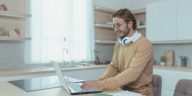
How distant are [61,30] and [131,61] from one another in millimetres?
2261

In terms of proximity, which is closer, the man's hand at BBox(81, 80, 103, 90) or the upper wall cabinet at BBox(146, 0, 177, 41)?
the man's hand at BBox(81, 80, 103, 90)

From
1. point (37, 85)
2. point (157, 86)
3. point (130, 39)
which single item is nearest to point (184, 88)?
point (157, 86)

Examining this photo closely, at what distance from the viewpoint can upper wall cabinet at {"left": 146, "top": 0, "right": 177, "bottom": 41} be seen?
11.9 ft

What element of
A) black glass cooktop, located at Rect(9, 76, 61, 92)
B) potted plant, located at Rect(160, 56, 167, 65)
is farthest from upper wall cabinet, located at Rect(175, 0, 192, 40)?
black glass cooktop, located at Rect(9, 76, 61, 92)

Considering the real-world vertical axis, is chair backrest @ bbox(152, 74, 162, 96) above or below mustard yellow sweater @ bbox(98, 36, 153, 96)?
below

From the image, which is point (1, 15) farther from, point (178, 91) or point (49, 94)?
point (178, 91)

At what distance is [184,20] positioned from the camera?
137 inches

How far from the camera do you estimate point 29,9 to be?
3426 millimetres

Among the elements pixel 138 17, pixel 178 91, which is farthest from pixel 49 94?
pixel 138 17

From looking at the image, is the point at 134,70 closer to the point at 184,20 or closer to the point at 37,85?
the point at 37,85

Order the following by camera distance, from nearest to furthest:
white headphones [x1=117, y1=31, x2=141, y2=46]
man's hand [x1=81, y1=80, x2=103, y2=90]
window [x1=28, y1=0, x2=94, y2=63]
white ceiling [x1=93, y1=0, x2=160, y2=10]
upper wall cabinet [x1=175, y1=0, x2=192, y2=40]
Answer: man's hand [x1=81, y1=80, x2=103, y2=90] → white headphones [x1=117, y1=31, x2=141, y2=46] → upper wall cabinet [x1=175, y1=0, x2=192, y2=40] → window [x1=28, y1=0, x2=94, y2=63] → white ceiling [x1=93, y1=0, x2=160, y2=10]

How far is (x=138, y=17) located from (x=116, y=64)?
2715mm

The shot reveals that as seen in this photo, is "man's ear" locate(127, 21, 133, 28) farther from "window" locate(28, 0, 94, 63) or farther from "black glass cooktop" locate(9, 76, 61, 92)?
"window" locate(28, 0, 94, 63)

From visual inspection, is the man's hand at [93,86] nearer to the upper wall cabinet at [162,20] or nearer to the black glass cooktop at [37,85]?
the black glass cooktop at [37,85]
